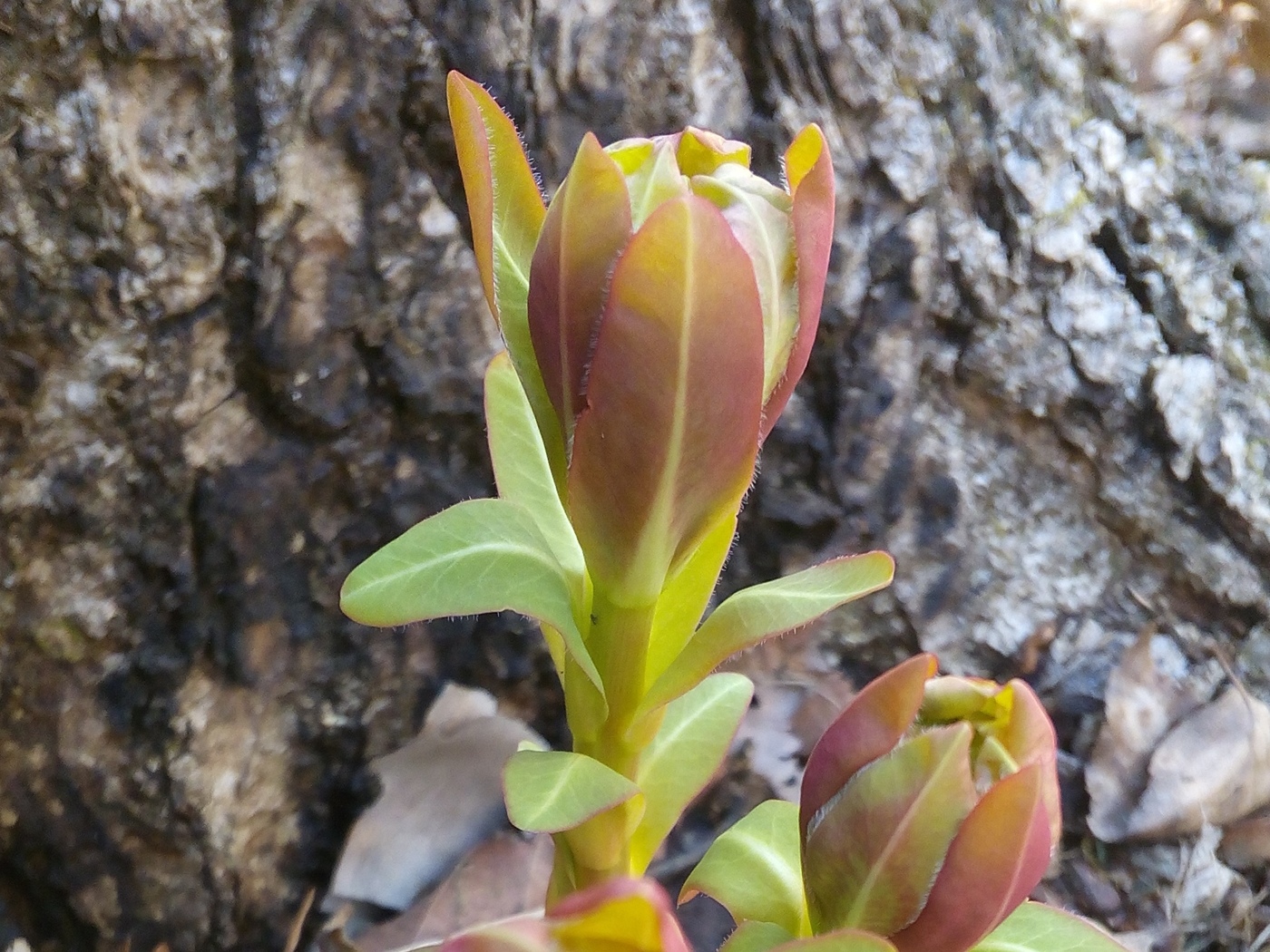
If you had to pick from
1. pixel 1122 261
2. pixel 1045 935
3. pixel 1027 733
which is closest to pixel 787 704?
pixel 1045 935

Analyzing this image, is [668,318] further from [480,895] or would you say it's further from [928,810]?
[480,895]

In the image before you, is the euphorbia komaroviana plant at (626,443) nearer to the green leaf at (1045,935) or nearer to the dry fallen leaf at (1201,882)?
the green leaf at (1045,935)

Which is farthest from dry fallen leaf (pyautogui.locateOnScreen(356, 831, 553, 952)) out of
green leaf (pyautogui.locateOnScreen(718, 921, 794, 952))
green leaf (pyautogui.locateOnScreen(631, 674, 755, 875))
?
green leaf (pyautogui.locateOnScreen(718, 921, 794, 952))

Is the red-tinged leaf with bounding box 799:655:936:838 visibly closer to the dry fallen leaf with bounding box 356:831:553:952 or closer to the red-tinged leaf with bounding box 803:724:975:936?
the red-tinged leaf with bounding box 803:724:975:936

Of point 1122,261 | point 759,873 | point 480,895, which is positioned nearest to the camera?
point 759,873

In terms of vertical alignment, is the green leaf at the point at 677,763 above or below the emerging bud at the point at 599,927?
below

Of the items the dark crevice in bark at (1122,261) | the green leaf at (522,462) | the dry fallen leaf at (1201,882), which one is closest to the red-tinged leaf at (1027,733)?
the green leaf at (522,462)

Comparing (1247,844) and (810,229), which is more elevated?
(810,229)
